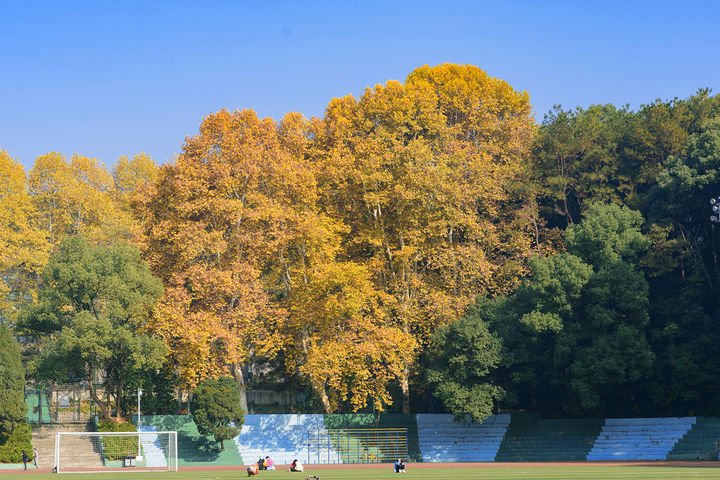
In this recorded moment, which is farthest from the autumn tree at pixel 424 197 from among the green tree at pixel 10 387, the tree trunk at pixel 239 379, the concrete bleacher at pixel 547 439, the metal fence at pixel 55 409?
the metal fence at pixel 55 409

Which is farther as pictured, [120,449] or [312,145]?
[312,145]

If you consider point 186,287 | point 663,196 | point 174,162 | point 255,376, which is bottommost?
point 255,376

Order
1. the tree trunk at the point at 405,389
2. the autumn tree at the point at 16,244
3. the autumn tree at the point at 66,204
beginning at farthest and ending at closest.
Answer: the autumn tree at the point at 66,204
the autumn tree at the point at 16,244
the tree trunk at the point at 405,389

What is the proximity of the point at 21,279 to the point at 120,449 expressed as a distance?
22374 mm

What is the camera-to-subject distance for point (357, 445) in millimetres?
51844

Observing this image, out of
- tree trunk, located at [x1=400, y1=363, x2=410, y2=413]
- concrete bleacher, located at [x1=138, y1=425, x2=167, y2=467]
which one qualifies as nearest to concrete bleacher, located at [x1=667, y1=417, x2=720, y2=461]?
tree trunk, located at [x1=400, y1=363, x2=410, y2=413]

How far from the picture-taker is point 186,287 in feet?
177

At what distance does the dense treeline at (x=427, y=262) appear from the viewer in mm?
49562

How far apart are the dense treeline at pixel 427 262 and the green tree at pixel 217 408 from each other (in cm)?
141

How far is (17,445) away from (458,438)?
24.9m

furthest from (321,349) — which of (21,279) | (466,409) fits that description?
(21,279)

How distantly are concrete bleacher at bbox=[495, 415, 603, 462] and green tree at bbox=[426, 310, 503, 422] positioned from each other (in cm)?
257

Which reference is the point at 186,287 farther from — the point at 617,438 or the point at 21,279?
the point at 617,438

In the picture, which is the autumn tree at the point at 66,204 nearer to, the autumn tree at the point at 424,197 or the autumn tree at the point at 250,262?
the autumn tree at the point at 250,262
